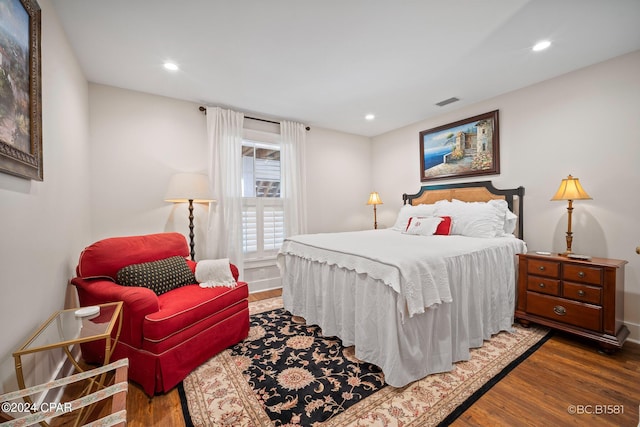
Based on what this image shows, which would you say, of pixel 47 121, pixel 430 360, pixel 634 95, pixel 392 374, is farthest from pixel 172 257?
pixel 634 95

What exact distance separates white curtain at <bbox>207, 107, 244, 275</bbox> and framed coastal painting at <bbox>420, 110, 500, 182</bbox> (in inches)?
110

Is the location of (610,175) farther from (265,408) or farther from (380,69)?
(265,408)

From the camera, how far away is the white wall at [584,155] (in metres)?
2.28

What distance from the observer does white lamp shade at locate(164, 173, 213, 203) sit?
2756 millimetres

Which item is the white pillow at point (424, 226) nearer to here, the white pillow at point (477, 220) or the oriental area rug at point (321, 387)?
the white pillow at point (477, 220)

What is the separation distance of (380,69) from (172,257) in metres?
2.71

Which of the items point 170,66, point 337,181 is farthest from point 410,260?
point 337,181

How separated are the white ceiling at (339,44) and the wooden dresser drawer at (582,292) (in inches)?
81.1

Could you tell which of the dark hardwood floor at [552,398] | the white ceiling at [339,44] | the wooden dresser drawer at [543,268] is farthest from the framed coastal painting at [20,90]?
the wooden dresser drawer at [543,268]

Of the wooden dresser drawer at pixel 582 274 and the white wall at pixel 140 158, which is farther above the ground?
the white wall at pixel 140 158

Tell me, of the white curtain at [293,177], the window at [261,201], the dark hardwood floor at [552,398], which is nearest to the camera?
the dark hardwood floor at [552,398]

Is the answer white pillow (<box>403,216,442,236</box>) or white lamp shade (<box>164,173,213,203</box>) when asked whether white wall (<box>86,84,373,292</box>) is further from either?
white pillow (<box>403,216,442,236</box>)

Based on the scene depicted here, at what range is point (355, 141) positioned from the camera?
483cm

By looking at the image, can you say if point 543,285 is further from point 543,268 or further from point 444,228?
point 444,228
